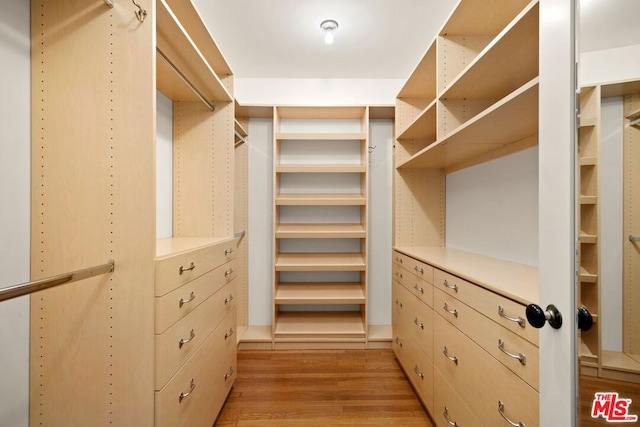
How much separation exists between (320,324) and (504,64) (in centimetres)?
239

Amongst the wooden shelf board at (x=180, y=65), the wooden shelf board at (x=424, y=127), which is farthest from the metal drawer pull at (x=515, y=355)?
the wooden shelf board at (x=180, y=65)

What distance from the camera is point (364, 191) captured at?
2576 mm

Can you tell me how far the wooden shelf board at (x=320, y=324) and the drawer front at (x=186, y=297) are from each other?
1111 mm

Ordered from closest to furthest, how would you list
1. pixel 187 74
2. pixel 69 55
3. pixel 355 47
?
1. pixel 69 55
2. pixel 187 74
3. pixel 355 47

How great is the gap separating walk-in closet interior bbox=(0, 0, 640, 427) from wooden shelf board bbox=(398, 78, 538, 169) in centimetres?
2

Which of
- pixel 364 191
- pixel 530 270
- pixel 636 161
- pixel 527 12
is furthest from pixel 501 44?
pixel 364 191

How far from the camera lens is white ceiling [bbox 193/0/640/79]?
72.4 inches

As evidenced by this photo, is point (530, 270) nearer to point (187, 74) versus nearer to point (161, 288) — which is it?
point (161, 288)

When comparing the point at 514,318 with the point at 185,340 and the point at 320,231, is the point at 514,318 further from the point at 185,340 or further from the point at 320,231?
the point at 320,231

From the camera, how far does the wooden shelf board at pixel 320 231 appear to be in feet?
8.05

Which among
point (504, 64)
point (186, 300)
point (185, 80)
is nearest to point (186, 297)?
point (186, 300)

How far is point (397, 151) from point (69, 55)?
87.2 inches

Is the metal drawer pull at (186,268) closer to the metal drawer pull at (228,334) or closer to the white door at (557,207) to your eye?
the metal drawer pull at (228,334)

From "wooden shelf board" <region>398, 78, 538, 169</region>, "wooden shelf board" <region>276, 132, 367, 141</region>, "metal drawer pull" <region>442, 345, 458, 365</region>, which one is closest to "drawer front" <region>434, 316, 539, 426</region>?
"metal drawer pull" <region>442, 345, 458, 365</region>
